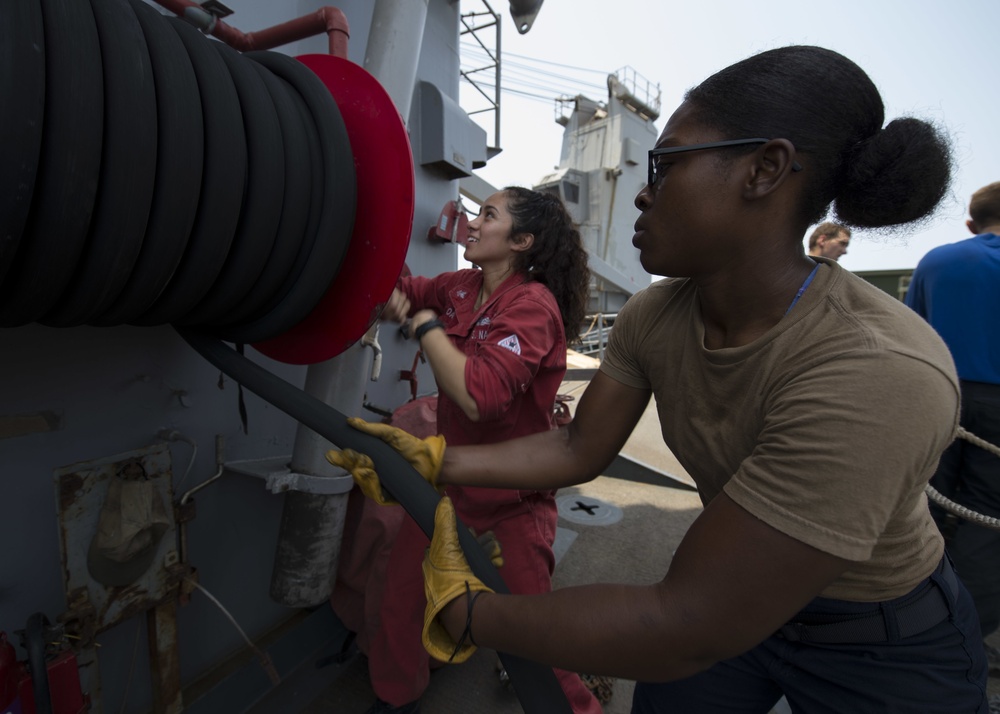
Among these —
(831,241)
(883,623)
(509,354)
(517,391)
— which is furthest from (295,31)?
(831,241)

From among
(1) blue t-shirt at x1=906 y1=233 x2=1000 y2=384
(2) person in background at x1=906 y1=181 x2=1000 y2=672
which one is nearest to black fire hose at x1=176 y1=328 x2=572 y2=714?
(2) person in background at x1=906 y1=181 x2=1000 y2=672

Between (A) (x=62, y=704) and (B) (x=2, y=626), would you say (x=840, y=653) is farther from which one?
(B) (x=2, y=626)

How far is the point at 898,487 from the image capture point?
0.73 m

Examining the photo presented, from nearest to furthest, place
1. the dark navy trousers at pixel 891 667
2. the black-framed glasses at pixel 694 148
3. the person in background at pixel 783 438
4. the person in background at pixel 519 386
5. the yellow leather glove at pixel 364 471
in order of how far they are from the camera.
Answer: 1. the person in background at pixel 783 438
2. the black-framed glasses at pixel 694 148
3. the dark navy trousers at pixel 891 667
4. the yellow leather glove at pixel 364 471
5. the person in background at pixel 519 386

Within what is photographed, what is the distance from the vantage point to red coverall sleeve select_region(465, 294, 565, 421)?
141 centimetres

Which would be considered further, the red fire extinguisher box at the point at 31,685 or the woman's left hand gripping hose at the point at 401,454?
the woman's left hand gripping hose at the point at 401,454

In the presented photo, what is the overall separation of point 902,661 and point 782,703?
4.41ft

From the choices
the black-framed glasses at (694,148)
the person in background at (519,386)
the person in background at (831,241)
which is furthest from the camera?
the person in background at (831,241)

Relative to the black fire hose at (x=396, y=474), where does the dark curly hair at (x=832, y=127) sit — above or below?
above

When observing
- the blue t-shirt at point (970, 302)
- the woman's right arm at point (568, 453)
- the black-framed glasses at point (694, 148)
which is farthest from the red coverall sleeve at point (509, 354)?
the blue t-shirt at point (970, 302)

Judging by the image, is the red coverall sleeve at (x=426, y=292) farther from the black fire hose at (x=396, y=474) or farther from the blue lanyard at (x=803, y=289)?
the blue lanyard at (x=803, y=289)

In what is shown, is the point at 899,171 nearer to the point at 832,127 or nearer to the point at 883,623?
the point at 832,127

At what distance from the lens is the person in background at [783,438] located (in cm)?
74

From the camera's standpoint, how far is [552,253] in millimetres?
1841
